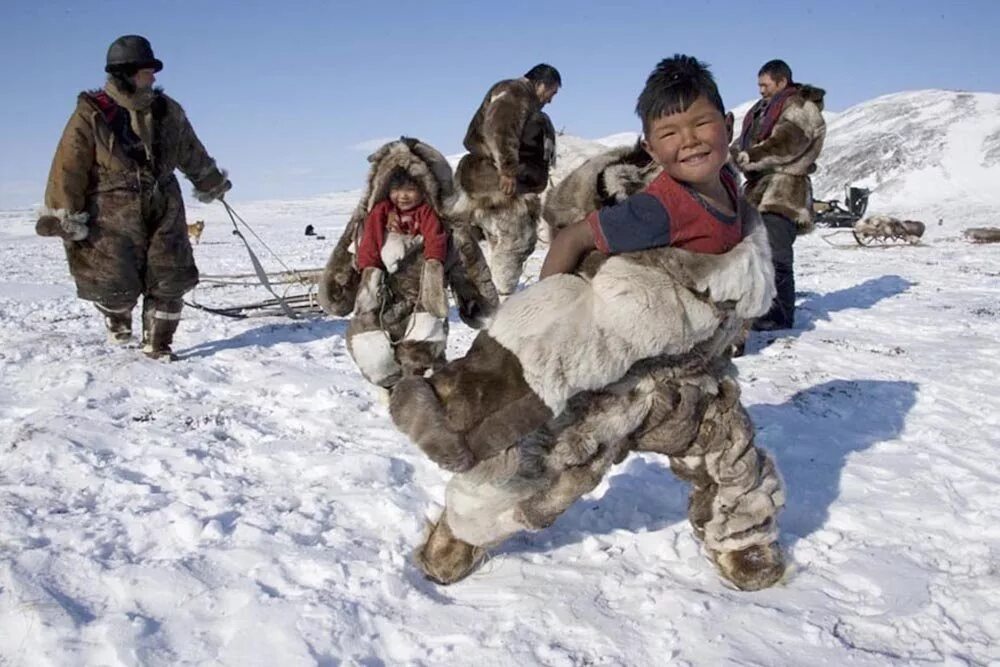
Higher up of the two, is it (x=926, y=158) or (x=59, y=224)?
(x=926, y=158)

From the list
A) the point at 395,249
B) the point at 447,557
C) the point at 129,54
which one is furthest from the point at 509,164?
the point at 447,557

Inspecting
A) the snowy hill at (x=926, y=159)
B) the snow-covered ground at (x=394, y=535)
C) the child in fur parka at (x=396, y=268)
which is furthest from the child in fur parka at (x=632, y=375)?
the snowy hill at (x=926, y=159)

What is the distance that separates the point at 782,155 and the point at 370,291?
3699 millimetres

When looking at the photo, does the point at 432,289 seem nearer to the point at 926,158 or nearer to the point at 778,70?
the point at 778,70

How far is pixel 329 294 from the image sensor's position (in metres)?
3.96

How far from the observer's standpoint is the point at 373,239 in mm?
3838

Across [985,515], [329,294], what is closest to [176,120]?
[329,294]

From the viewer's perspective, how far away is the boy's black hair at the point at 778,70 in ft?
19.5

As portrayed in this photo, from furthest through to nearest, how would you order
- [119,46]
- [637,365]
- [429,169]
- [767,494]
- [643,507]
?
[119,46] < [429,169] < [643,507] < [767,494] < [637,365]

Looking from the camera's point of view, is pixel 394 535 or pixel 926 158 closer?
pixel 394 535

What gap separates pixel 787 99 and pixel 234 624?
5524mm

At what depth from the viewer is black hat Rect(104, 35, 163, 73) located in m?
4.43

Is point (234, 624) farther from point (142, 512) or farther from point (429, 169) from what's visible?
point (429, 169)

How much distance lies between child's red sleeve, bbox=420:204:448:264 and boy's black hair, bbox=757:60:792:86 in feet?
11.7
